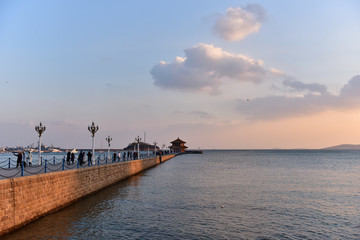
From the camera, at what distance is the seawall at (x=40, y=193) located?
42.5 feet

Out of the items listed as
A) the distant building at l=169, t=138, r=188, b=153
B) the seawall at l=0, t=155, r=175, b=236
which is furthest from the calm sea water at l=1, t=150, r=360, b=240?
the distant building at l=169, t=138, r=188, b=153

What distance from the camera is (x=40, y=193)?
15969mm

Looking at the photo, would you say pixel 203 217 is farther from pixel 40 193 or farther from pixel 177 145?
pixel 177 145

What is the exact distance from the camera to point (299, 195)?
26.7m

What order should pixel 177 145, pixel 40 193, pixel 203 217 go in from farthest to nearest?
pixel 177 145 → pixel 203 217 → pixel 40 193

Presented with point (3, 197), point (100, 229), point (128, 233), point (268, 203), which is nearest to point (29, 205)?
point (3, 197)

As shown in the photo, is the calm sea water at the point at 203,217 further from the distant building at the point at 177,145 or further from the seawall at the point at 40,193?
the distant building at the point at 177,145

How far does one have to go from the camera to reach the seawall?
42.5ft

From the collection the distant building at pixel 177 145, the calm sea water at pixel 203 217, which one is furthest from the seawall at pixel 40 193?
the distant building at pixel 177 145

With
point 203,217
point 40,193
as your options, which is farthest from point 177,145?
point 40,193

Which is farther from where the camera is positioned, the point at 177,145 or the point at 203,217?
the point at 177,145

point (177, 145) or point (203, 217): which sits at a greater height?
point (177, 145)

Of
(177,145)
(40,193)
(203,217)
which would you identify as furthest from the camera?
(177,145)

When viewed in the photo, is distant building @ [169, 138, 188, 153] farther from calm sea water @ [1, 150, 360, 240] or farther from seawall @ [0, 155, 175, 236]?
calm sea water @ [1, 150, 360, 240]
